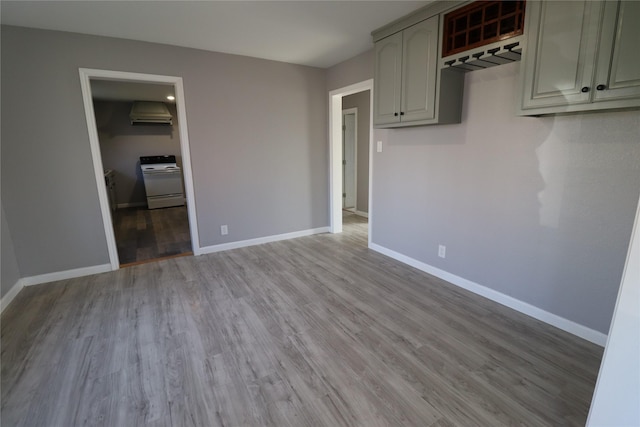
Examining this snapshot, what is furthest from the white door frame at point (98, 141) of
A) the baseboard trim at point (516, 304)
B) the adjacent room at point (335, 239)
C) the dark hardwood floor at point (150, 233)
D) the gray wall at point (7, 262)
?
the baseboard trim at point (516, 304)

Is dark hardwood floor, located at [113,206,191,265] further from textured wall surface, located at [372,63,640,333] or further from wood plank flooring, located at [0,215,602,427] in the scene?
textured wall surface, located at [372,63,640,333]

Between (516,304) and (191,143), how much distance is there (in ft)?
12.0

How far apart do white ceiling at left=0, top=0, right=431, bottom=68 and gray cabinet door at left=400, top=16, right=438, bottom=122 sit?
7.7 inches

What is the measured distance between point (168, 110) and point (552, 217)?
738 cm

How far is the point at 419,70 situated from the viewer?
261 centimetres

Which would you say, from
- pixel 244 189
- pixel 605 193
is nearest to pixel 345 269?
pixel 244 189

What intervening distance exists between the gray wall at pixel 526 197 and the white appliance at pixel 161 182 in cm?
548

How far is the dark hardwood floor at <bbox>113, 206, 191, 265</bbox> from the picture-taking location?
3861 mm

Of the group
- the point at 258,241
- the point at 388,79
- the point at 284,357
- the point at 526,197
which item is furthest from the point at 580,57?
the point at 258,241

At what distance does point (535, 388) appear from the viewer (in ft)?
5.32

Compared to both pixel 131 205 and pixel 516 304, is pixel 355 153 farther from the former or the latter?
Result: pixel 131 205

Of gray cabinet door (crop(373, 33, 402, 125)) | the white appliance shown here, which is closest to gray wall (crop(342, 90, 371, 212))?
gray cabinet door (crop(373, 33, 402, 125))

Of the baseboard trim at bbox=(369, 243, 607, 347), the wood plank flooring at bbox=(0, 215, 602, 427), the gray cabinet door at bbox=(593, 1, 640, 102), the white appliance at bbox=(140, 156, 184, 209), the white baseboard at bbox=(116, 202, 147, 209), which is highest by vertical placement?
the gray cabinet door at bbox=(593, 1, 640, 102)

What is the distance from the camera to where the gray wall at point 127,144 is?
6587 millimetres
